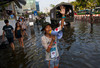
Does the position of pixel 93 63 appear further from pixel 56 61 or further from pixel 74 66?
pixel 56 61

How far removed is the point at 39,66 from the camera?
4055 millimetres

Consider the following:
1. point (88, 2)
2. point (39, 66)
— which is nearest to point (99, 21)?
point (88, 2)

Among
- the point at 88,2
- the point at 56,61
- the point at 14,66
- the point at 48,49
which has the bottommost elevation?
the point at 14,66

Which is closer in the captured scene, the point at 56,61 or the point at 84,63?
the point at 56,61

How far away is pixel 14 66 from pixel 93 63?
322 centimetres

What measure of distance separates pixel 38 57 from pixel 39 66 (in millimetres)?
922

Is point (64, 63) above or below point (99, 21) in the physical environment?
below

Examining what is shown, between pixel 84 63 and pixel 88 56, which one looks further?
pixel 88 56

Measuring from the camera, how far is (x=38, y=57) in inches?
195

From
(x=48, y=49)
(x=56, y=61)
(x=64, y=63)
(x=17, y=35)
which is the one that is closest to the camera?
(x=48, y=49)

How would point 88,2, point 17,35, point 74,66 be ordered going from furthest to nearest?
point 88,2 < point 17,35 < point 74,66

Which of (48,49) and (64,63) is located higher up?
(48,49)

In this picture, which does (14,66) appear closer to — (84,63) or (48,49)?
(48,49)

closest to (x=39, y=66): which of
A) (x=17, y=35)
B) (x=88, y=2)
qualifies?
(x=17, y=35)
